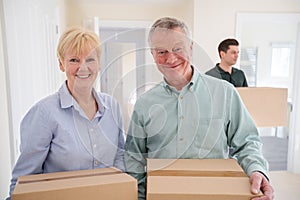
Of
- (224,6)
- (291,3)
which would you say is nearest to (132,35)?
(224,6)

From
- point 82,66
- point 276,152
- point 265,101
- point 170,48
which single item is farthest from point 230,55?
point 276,152

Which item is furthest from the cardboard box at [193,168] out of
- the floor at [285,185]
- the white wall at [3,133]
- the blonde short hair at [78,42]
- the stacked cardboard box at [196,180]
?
the floor at [285,185]

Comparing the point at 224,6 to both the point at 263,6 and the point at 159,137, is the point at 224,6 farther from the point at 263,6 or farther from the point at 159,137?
the point at 159,137

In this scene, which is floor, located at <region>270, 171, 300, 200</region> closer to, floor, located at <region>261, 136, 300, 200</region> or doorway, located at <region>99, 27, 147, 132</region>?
floor, located at <region>261, 136, 300, 200</region>

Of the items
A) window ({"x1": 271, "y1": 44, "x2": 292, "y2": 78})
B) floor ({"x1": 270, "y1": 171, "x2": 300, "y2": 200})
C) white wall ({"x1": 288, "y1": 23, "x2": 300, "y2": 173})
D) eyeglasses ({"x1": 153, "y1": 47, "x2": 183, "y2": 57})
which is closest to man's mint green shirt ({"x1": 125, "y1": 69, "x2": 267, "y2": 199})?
eyeglasses ({"x1": 153, "y1": 47, "x2": 183, "y2": 57})

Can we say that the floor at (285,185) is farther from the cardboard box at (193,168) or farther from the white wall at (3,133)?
the white wall at (3,133)

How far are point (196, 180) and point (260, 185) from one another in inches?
6.4

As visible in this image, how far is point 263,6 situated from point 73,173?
2.99m

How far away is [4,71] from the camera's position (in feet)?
3.72

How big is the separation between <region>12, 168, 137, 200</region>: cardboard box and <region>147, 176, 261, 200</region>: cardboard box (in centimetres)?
6

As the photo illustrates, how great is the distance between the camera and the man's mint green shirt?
35.3 inches

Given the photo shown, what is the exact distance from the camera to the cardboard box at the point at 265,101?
1.67 m

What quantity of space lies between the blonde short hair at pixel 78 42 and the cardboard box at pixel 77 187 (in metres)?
0.37

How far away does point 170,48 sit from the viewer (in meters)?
0.82
